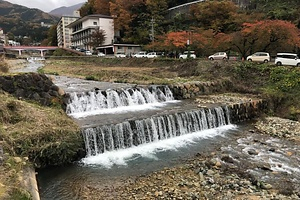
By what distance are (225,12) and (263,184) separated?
36.0 m

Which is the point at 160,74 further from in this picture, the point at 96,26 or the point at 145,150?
the point at 96,26

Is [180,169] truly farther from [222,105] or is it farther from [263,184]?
[222,105]

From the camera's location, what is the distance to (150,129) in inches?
477

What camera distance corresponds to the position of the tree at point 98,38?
54.2 metres

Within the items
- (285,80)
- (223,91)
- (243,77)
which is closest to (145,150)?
(223,91)

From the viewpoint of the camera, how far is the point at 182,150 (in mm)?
11070

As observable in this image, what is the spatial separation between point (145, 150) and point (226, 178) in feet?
12.9

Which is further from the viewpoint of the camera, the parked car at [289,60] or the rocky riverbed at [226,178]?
the parked car at [289,60]

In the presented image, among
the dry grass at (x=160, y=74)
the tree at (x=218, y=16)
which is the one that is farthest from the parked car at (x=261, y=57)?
the tree at (x=218, y=16)

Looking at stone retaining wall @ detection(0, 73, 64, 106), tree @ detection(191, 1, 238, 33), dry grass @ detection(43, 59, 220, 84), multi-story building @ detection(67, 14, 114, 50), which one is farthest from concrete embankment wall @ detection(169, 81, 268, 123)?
multi-story building @ detection(67, 14, 114, 50)

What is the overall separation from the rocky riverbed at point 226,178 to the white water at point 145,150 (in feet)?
4.55

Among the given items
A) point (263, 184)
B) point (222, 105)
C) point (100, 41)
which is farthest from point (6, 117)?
point (100, 41)

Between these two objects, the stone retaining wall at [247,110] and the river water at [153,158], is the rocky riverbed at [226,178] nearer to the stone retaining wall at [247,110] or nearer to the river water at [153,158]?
the river water at [153,158]

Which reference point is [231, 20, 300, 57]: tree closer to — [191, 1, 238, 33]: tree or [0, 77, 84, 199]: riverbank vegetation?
[191, 1, 238, 33]: tree
